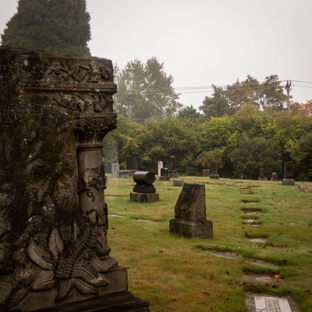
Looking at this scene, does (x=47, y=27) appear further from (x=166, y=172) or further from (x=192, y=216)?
(x=192, y=216)

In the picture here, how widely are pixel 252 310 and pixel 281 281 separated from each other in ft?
4.33

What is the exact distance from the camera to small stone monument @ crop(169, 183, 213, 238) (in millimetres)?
8953

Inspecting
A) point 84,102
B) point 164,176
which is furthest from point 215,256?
point 164,176

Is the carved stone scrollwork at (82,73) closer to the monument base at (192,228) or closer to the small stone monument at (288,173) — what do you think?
the monument base at (192,228)

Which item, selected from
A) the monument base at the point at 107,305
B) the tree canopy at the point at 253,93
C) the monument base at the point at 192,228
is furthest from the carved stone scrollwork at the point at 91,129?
the tree canopy at the point at 253,93

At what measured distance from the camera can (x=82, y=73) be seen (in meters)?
3.83

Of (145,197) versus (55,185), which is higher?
(55,185)

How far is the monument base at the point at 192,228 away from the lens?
29.2 feet

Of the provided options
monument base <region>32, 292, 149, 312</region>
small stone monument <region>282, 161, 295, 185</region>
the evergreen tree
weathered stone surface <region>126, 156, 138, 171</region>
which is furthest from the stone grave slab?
the evergreen tree

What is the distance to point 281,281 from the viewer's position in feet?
20.0

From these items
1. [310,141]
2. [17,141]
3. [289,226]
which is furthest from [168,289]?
[310,141]

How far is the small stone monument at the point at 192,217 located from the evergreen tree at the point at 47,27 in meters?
28.8

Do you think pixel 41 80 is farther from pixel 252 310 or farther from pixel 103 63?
pixel 252 310

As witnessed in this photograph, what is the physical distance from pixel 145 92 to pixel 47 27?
116 feet
